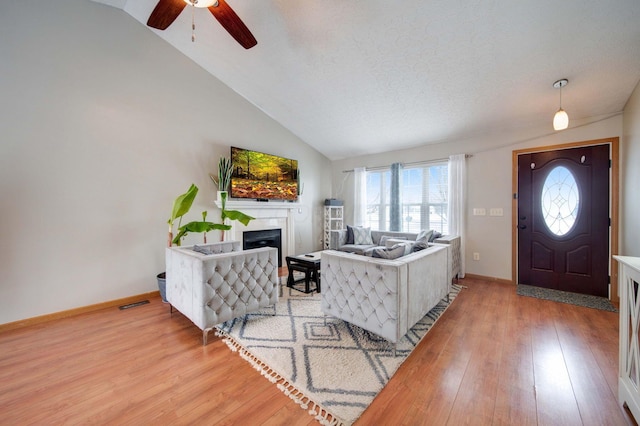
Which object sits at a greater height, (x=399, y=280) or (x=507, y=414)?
(x=399, y=280)

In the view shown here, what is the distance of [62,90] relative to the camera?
107 inches

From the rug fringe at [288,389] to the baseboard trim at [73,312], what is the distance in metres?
1.81

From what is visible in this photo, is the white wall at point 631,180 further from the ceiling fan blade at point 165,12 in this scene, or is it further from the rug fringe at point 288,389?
the ceiling fan blade at point 165,12

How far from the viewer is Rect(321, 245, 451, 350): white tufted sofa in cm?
194

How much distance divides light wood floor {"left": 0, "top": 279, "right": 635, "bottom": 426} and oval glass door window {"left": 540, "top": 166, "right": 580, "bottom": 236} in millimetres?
1357

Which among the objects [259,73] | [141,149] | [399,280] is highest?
[259,73]

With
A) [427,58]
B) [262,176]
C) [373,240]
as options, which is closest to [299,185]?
[262,176]

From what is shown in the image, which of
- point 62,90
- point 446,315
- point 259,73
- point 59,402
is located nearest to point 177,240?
point 59,402

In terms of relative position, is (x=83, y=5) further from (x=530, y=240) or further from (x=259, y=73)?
(x=530, y=240)

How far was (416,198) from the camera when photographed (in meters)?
4.83

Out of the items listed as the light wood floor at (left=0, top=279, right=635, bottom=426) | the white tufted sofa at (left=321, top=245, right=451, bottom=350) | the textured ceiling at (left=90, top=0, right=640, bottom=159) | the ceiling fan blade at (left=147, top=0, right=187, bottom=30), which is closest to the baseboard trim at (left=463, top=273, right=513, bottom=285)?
the light wood floor at (left=0, top=279, right=635, bottom=426)

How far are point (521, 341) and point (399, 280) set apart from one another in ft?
4.54

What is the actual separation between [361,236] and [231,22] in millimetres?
3946

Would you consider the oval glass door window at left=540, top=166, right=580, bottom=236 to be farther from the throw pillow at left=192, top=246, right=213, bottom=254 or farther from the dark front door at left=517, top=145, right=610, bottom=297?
the throw pillow at left=192, top=246, right=213, bottom=254
